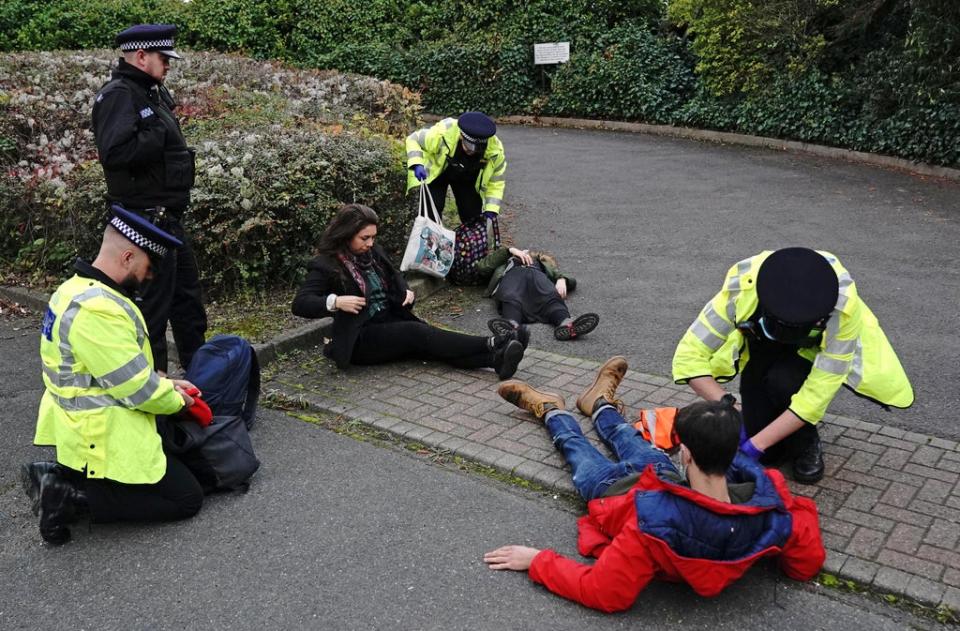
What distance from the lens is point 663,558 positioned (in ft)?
10.9

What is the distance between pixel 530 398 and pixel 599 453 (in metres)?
0.67

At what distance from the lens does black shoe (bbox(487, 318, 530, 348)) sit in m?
5.72

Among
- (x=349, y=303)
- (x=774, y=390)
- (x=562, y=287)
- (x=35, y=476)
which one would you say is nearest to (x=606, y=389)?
(x=774, y=390)

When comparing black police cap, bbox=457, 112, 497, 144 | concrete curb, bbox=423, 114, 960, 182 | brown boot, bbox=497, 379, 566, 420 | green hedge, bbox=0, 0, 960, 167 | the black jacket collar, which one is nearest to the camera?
brown boot, bbox=497, 379, 566, 420

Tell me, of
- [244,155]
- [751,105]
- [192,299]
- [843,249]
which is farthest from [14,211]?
[751,105]

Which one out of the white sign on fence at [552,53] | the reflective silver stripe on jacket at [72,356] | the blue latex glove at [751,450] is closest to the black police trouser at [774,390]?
the blue latex glove at [751,450]

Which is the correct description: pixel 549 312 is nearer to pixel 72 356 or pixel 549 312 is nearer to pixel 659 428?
pixel 659 428

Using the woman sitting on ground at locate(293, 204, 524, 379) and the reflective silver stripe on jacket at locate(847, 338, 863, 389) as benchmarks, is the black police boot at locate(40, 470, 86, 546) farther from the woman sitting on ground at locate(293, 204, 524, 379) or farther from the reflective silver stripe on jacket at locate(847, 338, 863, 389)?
the reflective silver stripe on jacket at locate(847, 338, 863, 389)

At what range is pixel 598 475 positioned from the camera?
4.12m

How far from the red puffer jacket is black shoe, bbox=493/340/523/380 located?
2.04m

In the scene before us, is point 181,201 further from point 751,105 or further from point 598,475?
point 751,105

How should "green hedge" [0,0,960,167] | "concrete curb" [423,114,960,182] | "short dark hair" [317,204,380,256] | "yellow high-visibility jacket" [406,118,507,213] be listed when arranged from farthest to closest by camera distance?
"green hedge" [0,0,960,167] < "concrete curb" [423,114,960,182] < "yellow high-visibility jacket" [406,118,507,213] < "short dark hair" [317,204,380,256]

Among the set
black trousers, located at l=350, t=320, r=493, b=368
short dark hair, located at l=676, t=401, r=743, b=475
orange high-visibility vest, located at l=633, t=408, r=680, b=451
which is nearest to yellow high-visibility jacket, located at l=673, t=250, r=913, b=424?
orange high-visibility vest, located at l=633, t=408, r=680, b=451

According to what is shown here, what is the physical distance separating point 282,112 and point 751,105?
29.5 feet
